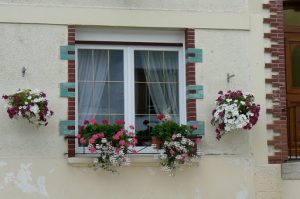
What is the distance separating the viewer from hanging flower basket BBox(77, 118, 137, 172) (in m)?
8.32

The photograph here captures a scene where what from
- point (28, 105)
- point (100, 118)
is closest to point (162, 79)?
point (100, 118)

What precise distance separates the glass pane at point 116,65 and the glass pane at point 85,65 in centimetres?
28

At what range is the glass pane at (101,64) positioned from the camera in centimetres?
923

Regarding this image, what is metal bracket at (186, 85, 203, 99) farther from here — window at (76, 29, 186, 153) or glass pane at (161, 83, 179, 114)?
glass pane at (161, 83, 179, 114)

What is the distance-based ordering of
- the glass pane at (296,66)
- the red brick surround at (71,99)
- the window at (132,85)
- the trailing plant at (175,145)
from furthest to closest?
the glass pane at (296,66) → the window at (132,85) → the red brick surround at (71,99) → the trailing plant at (175,145)

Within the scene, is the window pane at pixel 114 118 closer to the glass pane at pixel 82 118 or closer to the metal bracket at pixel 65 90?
the glass pane at pixel 82 118

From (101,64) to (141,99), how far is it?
2.54 feet

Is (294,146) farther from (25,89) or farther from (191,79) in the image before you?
(25,89)

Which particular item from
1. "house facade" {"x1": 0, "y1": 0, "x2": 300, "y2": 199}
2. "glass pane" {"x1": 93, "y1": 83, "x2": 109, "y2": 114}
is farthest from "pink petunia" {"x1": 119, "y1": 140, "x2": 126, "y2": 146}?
"glass pane" {"x1": 93, "y1": 83, "x2": 109, "y2": 114}

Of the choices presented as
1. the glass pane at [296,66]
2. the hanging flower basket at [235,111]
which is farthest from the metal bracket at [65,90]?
the glass pane at [296,66]

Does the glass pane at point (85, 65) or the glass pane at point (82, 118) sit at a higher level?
the glass pane at point (85, 65)

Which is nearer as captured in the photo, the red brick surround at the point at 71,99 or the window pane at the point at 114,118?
the red brick surround at the point at 71,99

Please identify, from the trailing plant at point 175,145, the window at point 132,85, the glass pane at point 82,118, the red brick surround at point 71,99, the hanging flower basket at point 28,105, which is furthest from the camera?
the window at point 132,85

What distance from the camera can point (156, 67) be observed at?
9406 millimetres
